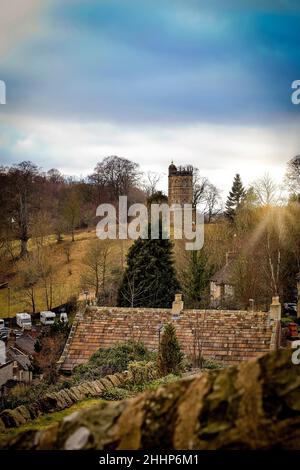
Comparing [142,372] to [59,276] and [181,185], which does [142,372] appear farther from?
[181,185]

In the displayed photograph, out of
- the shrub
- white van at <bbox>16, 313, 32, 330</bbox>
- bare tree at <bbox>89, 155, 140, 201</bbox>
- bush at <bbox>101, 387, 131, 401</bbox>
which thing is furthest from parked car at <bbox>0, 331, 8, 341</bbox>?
bare tree at <bbox>89, 155, 140, 201</bbox>

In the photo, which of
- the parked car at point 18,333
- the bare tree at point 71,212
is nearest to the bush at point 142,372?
the parked car at point 18,333

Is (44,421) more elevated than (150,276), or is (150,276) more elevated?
(150,276)

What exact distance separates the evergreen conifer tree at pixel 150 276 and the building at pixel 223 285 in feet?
12.0

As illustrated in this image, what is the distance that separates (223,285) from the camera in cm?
4109

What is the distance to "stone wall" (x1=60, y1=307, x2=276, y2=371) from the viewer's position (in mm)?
17422

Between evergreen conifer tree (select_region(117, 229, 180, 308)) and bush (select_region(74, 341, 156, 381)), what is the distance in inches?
754

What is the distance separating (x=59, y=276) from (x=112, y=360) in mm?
35463

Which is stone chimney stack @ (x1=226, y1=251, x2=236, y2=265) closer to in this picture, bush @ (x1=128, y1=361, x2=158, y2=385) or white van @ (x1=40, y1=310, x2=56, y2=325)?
white van @ (x1=40, y1=310, x2=56, y2=325)

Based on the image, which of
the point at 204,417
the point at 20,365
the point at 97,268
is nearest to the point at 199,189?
the point at 97,268

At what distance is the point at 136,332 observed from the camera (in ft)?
62.8

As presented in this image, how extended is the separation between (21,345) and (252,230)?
20174 millimetres

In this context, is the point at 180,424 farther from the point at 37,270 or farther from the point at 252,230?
the point at 37,270

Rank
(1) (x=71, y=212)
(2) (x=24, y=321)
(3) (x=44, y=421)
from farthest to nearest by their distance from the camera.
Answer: (1) (x=71, y=212)
(2) (x=24, y=321)
(3) (x=44, y=421)
